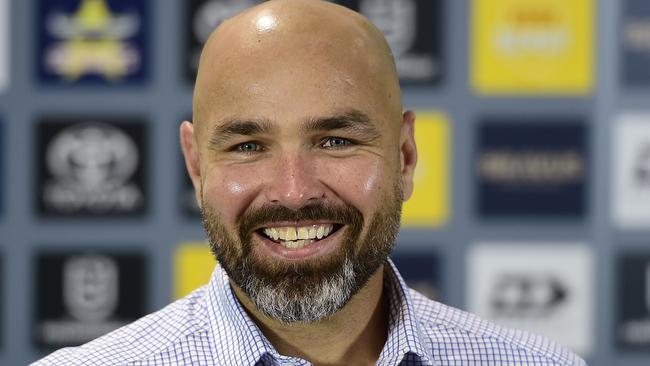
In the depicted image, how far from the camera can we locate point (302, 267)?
924mm

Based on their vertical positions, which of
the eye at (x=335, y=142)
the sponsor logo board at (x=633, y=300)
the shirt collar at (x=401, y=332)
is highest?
→ the eye at (x=335, y=142)

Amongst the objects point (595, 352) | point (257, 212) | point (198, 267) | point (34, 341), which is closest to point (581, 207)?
point (595, 352)

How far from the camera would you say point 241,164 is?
92 cm

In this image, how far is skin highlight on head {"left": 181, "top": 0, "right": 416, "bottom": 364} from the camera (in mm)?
907

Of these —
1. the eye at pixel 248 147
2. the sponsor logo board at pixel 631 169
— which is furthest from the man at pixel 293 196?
the sponsor logo board at pixel 631 169

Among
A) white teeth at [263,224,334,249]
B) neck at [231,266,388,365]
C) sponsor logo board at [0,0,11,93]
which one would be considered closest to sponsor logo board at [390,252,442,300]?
sponsor logo board at [0,0,11,93]

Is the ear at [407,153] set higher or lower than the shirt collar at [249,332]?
higher

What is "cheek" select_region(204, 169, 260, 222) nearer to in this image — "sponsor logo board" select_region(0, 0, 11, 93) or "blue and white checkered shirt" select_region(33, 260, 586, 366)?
"blue and white checkered shirt" select_region(33, 260, 586, 366)

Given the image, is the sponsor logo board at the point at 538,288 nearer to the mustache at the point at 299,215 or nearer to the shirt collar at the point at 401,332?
the shirt collar at the point at 401,332

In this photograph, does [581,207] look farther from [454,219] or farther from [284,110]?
[284,110]

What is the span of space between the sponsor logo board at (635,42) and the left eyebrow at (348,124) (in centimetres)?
137

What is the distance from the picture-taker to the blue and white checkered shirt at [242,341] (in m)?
0.96

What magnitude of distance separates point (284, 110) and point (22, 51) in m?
1.43

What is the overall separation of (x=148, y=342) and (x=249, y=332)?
119 mm
